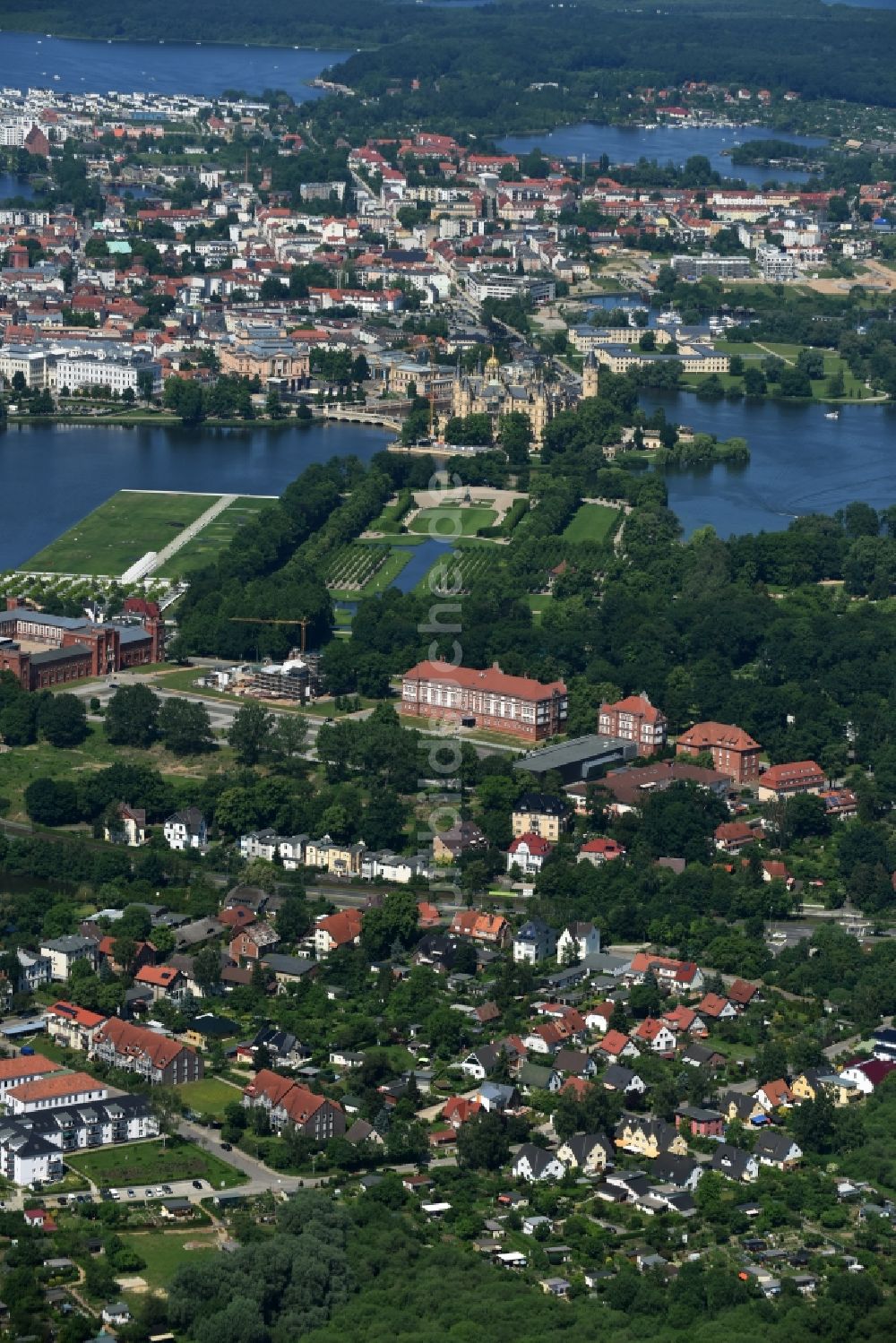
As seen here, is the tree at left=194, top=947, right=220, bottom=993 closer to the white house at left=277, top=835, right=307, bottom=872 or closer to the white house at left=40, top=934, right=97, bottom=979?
the white house at left=40, top=934, right=97, bottom=979

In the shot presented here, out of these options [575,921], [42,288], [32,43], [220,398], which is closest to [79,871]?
[575,921]

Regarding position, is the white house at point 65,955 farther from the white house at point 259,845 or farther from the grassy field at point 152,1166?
the grassy field at point 152,1166

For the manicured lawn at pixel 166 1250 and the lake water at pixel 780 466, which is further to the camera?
the lake water at pixel 780 466

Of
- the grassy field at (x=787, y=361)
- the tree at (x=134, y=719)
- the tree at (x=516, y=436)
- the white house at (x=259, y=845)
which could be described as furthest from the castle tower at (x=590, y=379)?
the white house at (x=259, y=845)

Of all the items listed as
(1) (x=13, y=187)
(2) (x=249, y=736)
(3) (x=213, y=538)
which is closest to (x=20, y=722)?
(2) (x=249, y=736)

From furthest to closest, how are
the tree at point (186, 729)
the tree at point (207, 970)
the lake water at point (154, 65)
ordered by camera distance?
the lake water at point (154, 65)
the tree at point (186, 729)
the tree at point (207, 970)

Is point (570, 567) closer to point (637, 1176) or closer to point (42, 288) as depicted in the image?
point (637, 1176)

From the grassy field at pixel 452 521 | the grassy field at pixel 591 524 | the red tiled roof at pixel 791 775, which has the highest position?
the grassy field at pixel 452 521
